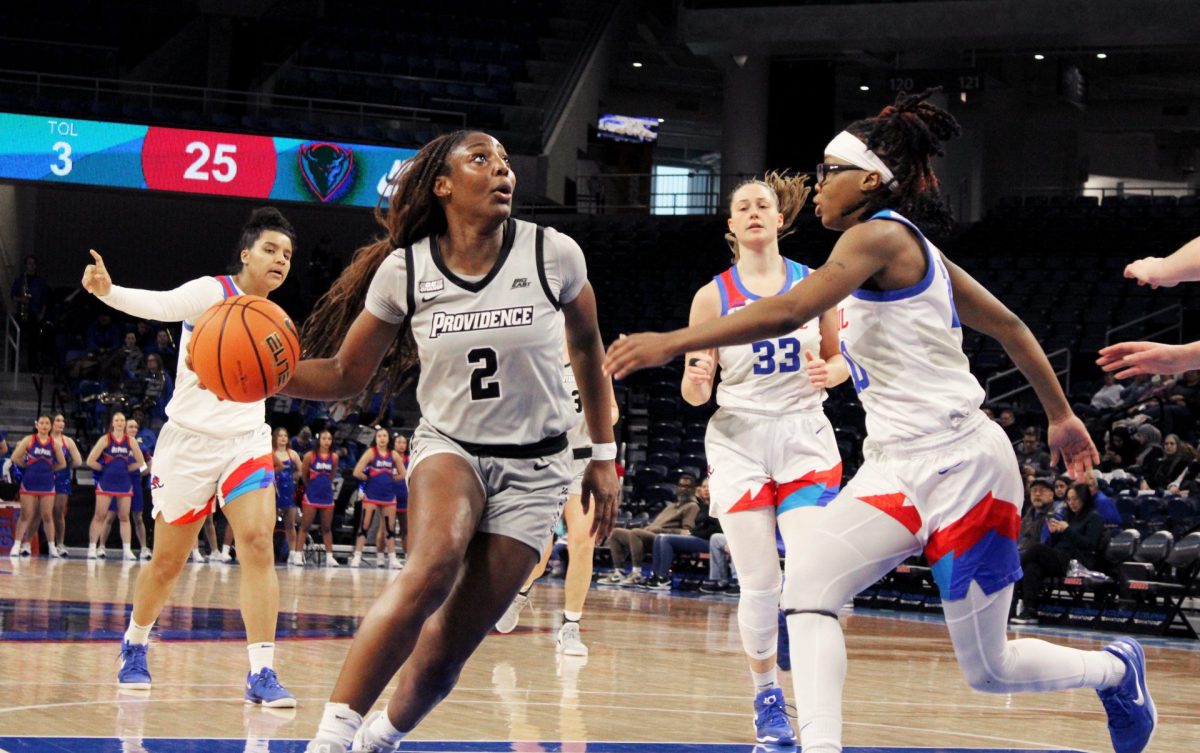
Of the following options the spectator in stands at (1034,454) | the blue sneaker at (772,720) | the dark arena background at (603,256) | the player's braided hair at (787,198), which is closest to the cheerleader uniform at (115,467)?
the dark arena background at (603,256)

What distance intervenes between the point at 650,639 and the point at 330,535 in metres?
9.13

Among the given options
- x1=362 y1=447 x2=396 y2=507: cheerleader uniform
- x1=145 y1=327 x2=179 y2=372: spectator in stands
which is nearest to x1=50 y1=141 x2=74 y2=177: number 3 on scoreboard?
x1=145 y1=327 x2=179 y2=372: spectator in stands

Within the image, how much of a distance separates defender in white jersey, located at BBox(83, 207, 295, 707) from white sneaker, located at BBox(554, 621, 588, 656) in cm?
253

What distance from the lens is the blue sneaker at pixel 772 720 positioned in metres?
5.66

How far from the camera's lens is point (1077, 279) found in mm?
21922

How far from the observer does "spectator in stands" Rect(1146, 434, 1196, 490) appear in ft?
51.1

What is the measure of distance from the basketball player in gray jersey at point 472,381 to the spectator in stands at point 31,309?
2064 centimetres

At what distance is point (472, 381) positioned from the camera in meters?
4.38

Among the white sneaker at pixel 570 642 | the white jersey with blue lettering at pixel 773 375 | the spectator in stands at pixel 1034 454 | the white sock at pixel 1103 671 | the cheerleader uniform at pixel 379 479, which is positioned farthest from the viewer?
the cheerleader uniform at pixel 379 479

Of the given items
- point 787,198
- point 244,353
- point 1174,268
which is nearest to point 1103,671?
point 1174,268

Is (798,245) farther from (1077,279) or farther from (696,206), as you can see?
(1077,279)

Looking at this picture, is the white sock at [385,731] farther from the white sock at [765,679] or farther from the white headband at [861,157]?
the white headband at [861,157]

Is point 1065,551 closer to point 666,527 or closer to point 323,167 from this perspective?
point 666,527

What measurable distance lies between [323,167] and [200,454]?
56.4 feet
